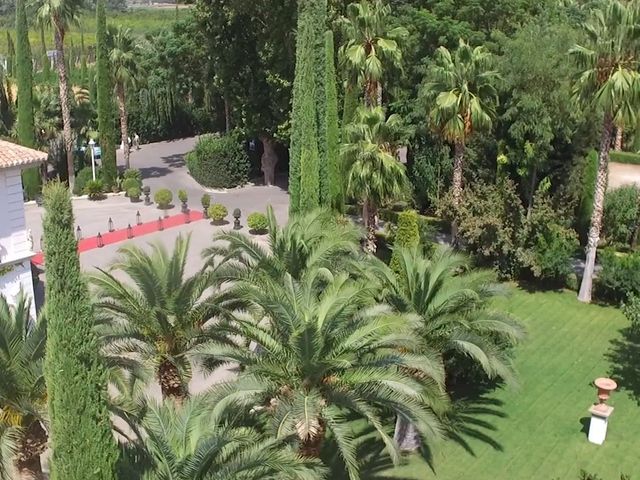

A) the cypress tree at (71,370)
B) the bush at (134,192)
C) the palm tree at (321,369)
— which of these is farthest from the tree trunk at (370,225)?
the cypress tree at (71,370)

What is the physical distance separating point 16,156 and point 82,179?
875 inches

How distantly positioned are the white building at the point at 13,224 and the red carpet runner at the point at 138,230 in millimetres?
→ 9502

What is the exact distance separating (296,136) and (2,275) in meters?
10.4

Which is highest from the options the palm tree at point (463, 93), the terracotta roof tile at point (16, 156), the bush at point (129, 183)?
the palm tree at point (463, 93)

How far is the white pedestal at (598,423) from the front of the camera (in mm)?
17172

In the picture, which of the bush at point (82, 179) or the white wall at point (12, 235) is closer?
the white wall at point (12, 235)

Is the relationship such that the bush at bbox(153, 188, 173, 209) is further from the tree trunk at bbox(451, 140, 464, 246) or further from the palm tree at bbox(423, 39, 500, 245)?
the palm tree at bbox(423, 39, 500, 245)

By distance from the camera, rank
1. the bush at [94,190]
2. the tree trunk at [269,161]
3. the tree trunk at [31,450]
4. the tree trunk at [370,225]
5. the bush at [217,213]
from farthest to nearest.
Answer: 1. the tree trunk at [269,161]
2. the bush at [94,190]
3. the bush at [217,213]
4. the tree trunk at [370,225]
5. the tree trunk at [31,450]

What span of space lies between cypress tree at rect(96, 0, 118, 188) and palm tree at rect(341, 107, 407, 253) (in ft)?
65.0

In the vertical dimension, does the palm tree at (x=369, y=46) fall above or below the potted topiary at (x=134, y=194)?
above

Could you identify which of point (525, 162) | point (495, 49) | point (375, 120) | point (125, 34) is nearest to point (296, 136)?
point (375, 120)

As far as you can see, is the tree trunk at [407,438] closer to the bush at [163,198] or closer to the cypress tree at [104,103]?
the bush at [163,198]

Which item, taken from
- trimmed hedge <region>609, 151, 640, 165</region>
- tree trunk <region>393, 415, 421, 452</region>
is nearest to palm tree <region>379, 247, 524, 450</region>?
tree trunk <region>393, 415, 421, 452</region>

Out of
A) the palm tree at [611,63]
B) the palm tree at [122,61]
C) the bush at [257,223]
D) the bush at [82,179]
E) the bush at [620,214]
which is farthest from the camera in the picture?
the palm tree at [122,61]
